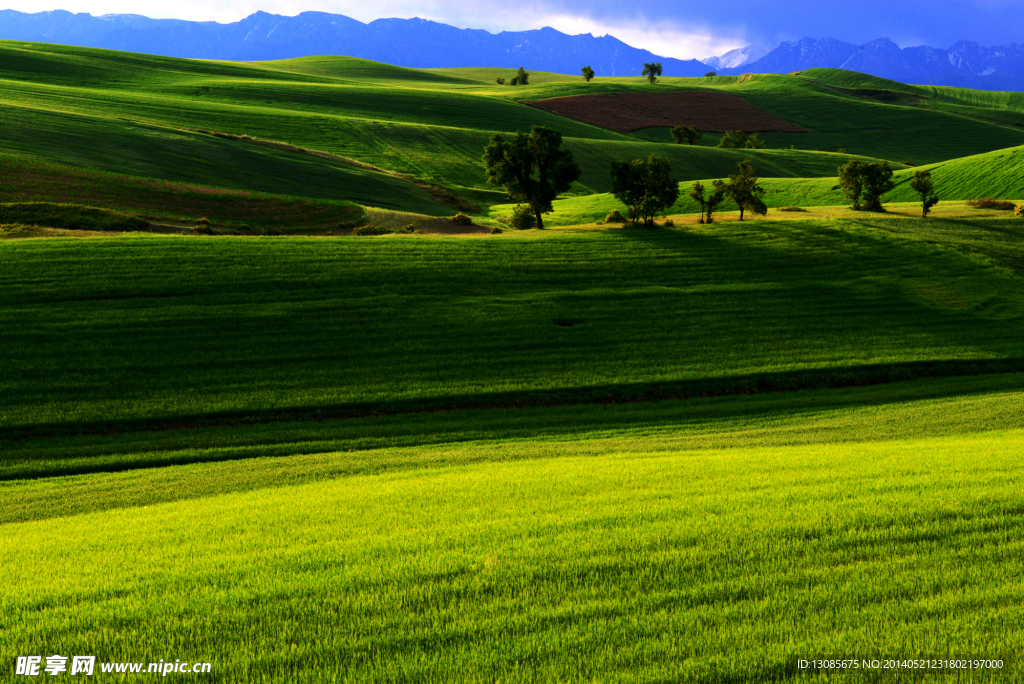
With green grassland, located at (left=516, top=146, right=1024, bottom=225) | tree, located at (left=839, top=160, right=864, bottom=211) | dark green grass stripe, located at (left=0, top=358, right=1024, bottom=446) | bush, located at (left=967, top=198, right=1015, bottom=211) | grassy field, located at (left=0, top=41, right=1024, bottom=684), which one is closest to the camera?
grassy field, located at (left=0, top=41, right=1024, bottom=684)

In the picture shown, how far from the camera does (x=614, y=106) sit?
552 ft

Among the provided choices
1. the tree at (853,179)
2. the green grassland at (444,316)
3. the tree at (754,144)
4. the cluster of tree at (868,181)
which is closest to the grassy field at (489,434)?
the green grassland at (444,316)

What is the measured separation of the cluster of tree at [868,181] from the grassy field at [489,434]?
2.41m

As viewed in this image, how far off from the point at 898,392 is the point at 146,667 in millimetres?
30001

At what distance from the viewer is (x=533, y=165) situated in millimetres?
59250

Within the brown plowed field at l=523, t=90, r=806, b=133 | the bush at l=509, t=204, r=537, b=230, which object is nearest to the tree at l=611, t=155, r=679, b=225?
the bush at l=509, t=204, r=537, b=230

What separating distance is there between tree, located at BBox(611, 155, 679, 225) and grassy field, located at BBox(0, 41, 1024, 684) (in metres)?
3.28

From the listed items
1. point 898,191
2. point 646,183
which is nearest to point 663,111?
point 898,191

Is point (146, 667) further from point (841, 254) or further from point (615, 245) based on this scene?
point (841, 254)

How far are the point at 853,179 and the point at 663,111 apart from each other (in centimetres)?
11550

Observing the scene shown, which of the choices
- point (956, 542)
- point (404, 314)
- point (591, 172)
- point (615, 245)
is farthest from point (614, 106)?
point (956, 542)

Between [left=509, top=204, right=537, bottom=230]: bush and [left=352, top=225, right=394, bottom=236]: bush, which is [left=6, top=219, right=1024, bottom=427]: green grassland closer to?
[left=352, top=225, right=394, bottom=236]: bush

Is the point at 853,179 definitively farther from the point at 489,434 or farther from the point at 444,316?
the point at 489,434

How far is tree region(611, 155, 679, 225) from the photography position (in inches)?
2136
